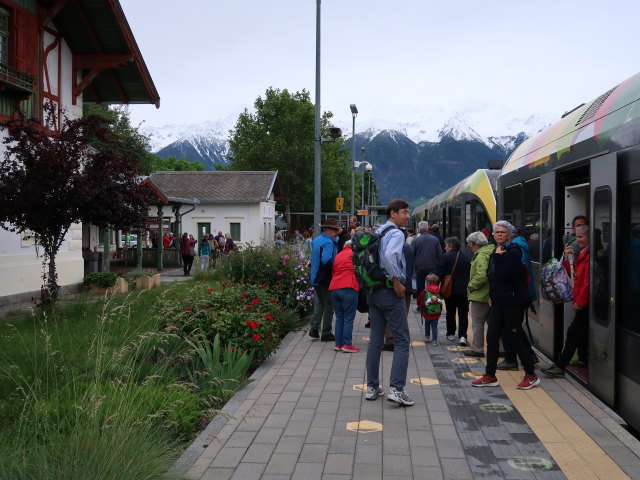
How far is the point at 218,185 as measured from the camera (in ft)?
156

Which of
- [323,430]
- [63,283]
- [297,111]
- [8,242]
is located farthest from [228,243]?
[297,111]

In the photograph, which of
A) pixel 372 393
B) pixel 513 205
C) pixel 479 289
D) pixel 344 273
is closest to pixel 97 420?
pixel 372 393

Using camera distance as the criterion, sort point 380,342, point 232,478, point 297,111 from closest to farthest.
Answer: point 232,478 → point 380,342 → point 297,111

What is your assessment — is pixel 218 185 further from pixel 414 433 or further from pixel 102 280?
pixel 414 433

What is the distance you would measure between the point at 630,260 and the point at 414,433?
2.33m

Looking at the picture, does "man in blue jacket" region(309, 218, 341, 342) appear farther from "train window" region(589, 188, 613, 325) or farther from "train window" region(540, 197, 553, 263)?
"train window" region(589, 188, 613, 325)

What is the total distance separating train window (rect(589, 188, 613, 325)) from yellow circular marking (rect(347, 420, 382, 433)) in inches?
92.7

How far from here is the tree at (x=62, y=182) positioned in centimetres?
1219

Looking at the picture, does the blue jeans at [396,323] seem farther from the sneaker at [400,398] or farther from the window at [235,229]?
the window at [235,229]

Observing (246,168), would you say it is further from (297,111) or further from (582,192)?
(582,192)

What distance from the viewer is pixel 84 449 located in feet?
12.4

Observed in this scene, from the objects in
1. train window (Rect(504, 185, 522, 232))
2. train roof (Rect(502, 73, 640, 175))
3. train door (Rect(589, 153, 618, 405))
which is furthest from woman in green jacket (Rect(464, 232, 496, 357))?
train door (Rect(589, 153, 618, 405))

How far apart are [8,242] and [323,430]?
12.6 metres

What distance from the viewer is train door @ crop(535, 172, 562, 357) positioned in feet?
27.5
